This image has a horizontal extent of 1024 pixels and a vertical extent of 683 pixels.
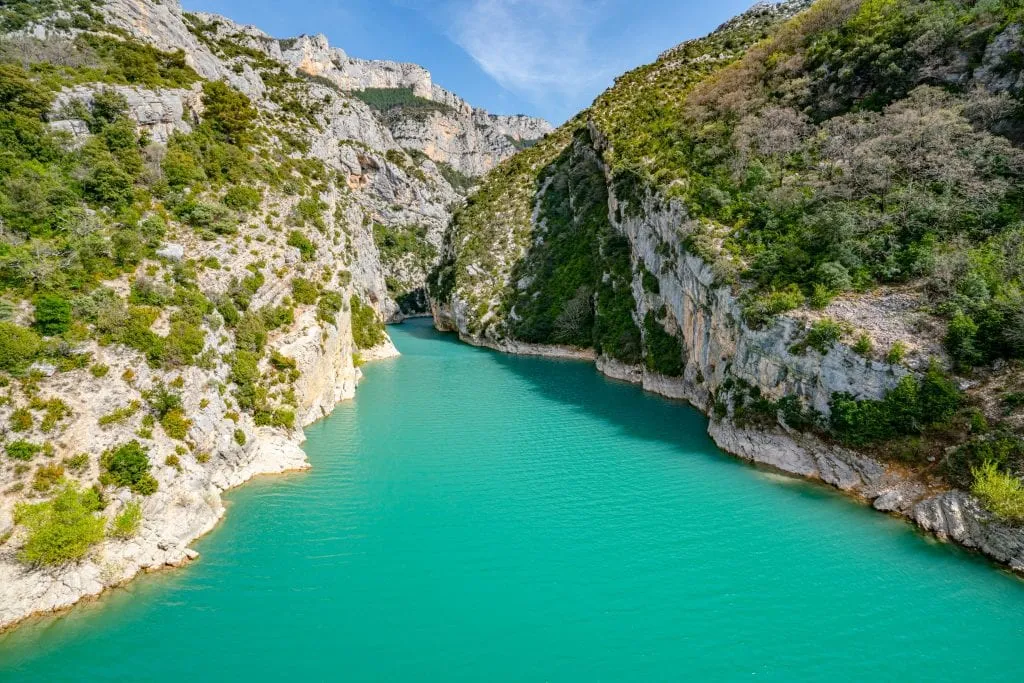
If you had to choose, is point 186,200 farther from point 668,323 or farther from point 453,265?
point 453,265

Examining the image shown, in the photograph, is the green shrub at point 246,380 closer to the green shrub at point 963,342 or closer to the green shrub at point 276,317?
the green shrub at point 276,317

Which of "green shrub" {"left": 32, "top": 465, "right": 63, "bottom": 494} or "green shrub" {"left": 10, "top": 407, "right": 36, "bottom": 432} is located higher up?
"green shrub" {"left": 10, "top": 407, "right": 36, "bottom": 432}

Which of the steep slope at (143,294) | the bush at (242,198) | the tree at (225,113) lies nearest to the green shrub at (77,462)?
the steep slope at (143,294)

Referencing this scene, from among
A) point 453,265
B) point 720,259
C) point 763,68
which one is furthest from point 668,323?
point 453,265

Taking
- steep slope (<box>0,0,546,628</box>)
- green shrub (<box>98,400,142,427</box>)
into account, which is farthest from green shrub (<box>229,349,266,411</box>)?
green shrub (<box>98,400,142,427</box>)

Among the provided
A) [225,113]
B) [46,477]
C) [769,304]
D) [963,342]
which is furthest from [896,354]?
[225,113]

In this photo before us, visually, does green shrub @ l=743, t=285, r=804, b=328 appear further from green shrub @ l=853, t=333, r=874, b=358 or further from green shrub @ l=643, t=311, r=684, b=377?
green shrub @ l=643, t=311, r=684, b=377

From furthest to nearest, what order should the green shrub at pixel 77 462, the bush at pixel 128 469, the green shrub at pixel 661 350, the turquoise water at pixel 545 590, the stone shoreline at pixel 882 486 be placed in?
the green shrub at pixel 661 350
the bush at pixel 128 469
the stone shoreline at pixel 882 486
the green shrub at pixel 77 462
the turquoise water at pixel 545 590
